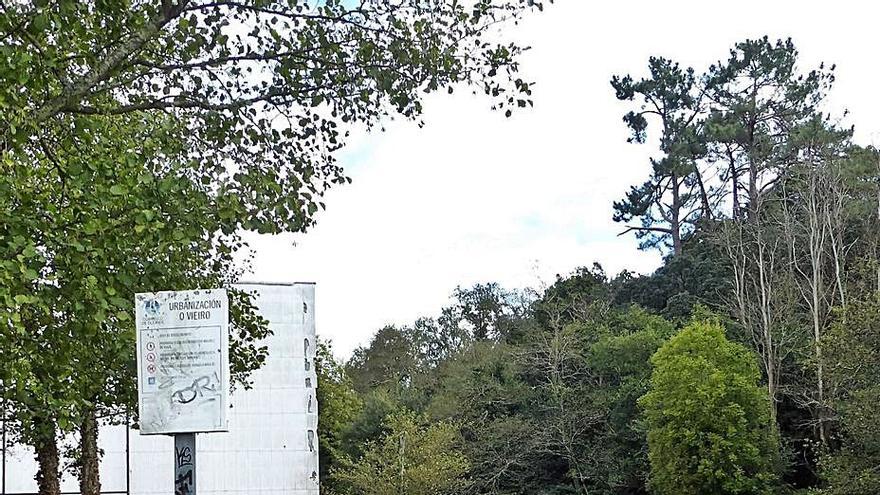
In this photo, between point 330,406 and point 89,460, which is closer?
point 89,460

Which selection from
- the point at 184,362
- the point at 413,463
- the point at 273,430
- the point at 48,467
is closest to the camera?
the point at 184,362

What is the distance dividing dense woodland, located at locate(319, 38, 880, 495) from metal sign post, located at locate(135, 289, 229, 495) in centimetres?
1918

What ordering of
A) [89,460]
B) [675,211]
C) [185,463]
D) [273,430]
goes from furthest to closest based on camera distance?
[675,211] < [273,430] < [89,460] < [185,463]

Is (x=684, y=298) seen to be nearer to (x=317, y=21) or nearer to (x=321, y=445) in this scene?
(x=321, y=445)

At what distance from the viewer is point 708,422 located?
32.8 metres

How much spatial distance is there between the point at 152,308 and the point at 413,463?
31.5m

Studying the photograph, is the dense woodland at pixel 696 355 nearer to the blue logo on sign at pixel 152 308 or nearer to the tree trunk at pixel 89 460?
the tree trunk at pixel 89 460

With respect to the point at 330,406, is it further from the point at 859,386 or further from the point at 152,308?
the point at 152,308

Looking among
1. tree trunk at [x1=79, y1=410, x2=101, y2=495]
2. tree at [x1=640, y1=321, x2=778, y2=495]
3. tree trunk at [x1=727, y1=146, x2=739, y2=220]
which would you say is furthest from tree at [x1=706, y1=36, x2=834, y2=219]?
tree trunk at [x1=79, y1=410, x2=101, y2=495]

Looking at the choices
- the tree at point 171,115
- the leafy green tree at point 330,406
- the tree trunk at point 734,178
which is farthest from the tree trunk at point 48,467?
the tree trunk at point 734,178

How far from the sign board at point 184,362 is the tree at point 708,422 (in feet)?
88.3

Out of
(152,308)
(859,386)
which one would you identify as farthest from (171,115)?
(859,386)

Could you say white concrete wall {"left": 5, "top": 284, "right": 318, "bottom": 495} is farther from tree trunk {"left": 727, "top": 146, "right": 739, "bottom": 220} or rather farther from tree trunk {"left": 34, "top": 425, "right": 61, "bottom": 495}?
tree trunk {"left": 34, "top": 425, "right": 61, "bottom": 495}

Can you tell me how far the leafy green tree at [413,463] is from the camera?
36.8 meters
